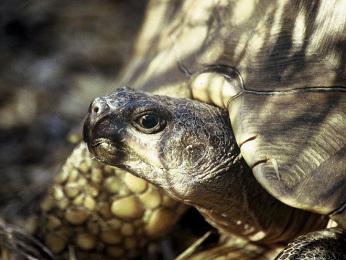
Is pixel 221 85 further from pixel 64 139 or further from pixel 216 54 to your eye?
pixel 64 139

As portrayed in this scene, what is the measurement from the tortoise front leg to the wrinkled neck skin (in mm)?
245

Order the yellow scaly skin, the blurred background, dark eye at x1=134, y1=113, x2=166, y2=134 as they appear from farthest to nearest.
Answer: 1. the blurred background
2. the yellow scaly skin
3. dark eye at x1=134, y1=113, x2=166, y2=134

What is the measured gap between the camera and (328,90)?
2.52 metres

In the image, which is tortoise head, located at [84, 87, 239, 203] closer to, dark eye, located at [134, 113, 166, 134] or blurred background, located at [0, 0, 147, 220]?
dark eye, located at [134, 113, 166, 134]

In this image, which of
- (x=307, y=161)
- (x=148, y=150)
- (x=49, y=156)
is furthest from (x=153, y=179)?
(x=49, y=156)

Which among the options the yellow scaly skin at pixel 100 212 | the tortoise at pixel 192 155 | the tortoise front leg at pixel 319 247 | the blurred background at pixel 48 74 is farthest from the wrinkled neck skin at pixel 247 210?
the blurred background at pixel 48 74

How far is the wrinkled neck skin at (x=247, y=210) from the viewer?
2.71 m

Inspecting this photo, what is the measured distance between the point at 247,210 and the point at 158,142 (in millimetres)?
466

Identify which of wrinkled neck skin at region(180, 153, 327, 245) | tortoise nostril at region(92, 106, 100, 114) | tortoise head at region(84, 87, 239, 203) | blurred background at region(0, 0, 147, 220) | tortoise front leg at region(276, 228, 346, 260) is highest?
blurred background at region(0, 0, 147, 220)

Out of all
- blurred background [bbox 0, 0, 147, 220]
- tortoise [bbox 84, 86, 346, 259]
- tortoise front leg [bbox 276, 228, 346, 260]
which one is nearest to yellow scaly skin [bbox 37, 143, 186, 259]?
blurred background [bbox 0, 0, 147, 220]

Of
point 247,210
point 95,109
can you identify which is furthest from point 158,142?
point 247,210

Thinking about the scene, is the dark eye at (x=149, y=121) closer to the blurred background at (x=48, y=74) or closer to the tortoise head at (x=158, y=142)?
the tortoise head at (x=158, y=142)

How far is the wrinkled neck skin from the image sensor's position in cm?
271

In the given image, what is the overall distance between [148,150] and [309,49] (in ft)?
2.12
